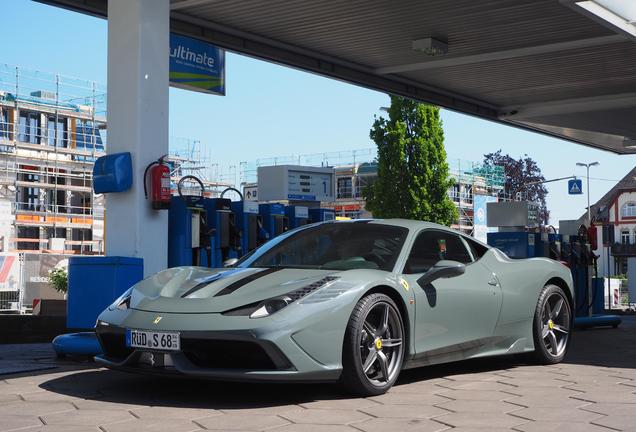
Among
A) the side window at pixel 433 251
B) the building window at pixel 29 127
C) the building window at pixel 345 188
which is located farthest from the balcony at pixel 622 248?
the side window at pixel 433 251

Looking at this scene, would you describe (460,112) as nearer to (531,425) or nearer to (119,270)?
(119,270)

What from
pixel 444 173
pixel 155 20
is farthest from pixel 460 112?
pixel 444 173

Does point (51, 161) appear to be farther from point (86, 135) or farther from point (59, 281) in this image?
point (59, 281)

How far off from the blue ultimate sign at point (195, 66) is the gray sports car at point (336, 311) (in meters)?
9.08

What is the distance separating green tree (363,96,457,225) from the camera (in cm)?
5016

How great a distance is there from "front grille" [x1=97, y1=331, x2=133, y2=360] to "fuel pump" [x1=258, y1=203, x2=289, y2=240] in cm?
544

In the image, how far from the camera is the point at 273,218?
11023 millimetres

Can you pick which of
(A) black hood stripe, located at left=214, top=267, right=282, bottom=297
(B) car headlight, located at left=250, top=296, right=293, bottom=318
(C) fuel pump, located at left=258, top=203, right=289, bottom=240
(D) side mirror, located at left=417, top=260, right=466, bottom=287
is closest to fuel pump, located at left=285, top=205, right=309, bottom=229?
(C) fuel pump, located at left=258, top=203, right=289, bottom=240

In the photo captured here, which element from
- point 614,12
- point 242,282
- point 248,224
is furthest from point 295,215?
point 242,282

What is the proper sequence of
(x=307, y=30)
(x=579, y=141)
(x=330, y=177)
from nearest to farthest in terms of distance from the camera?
(x=307, y=30)
(x=330, y=177)
(x=579, y=141)

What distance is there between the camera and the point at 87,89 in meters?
58.2

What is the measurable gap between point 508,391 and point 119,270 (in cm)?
387

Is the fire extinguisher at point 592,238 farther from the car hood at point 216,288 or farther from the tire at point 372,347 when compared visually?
the car hood at point 216,288

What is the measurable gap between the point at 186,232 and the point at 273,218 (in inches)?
78.9
